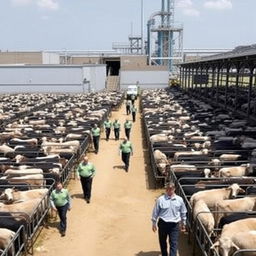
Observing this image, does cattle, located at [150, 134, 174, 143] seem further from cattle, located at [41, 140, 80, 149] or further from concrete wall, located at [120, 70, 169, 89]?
concrete wall, located at [120, 70, 169, 89]

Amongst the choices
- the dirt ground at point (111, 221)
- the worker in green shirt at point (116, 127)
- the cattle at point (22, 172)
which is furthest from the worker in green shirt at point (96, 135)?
the cattle at point (22, 172)

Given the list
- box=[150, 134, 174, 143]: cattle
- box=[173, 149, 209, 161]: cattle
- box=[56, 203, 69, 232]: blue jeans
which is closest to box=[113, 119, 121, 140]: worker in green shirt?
box=[150, 134, 174, 143]: cattle

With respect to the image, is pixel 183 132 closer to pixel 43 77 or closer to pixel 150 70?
pixel 43 77

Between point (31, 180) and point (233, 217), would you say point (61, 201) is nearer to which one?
point (31, 180)

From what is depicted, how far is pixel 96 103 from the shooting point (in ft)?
136

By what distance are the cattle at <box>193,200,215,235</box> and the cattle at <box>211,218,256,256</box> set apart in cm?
55

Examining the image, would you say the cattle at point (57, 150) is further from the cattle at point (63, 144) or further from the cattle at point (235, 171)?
the cattle at point (235, 171)

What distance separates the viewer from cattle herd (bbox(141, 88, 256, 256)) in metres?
9.21

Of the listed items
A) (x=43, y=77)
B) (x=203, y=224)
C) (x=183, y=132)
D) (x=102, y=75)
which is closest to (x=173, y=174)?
(x=203, y=224)

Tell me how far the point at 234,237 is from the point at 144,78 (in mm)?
63317

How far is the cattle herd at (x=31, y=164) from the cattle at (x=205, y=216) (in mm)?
4085

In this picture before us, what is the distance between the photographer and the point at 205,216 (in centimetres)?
1005

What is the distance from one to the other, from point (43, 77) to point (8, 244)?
168 feet

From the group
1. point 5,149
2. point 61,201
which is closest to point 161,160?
point 61,201
